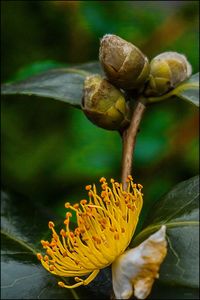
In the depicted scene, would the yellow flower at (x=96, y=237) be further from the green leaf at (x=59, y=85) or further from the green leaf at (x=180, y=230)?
the green leaf at (x=59, y=85)

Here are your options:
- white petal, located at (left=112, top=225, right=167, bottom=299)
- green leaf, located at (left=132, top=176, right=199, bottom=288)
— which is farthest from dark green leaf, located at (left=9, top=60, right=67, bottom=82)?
white petal, located at (left=112, top=225, right=167, bottom=299)

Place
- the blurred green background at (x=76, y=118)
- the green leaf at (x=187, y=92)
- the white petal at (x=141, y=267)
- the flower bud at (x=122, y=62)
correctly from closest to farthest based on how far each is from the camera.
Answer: the white petal at (x=141, y=267)
the flower bud at (x=122, y=62)
the green leaf at (x=187, y=92)
the blurred green background at (x=76, y=118)

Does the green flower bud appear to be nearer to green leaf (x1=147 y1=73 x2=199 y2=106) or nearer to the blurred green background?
green leaf (x1=147 y1=73 x2=199 y2=106)

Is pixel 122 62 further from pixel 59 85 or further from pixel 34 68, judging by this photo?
pixel 34 68

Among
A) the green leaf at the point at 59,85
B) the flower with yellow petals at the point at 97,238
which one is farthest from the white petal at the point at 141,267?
the green leaf at the point at 59,85

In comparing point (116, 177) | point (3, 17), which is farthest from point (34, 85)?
point (3, 17)
